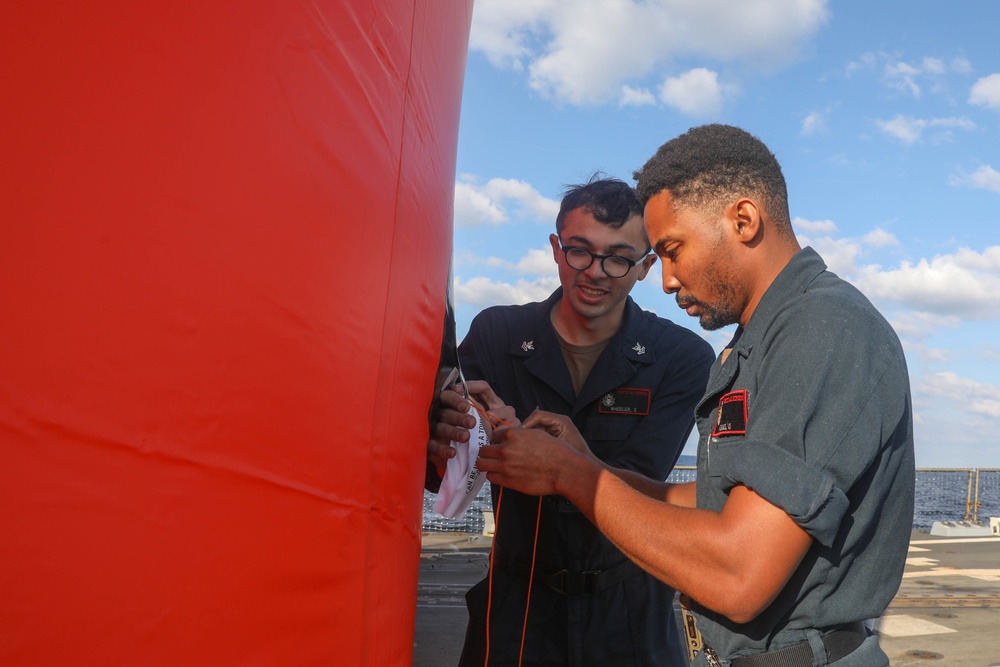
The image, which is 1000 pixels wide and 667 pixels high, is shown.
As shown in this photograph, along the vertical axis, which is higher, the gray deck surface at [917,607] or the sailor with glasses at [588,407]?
the sailor with glasses at [588,407]

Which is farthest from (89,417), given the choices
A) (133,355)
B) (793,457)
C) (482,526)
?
(482,526)

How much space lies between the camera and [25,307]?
67 centimetres

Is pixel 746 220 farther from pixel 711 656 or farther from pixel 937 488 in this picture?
pixel 937 488

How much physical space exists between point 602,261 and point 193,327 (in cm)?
212

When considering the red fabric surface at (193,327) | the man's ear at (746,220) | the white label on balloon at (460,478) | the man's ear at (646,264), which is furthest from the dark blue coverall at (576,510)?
the red fabric surface at (193,327)

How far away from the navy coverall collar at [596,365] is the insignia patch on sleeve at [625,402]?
0.12 feet

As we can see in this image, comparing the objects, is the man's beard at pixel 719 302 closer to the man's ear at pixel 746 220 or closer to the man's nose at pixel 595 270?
the man's ear at pixel 746 220

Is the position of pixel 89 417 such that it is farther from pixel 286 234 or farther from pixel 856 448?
pixel 856 448

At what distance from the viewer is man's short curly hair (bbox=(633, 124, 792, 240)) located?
6.04 feet

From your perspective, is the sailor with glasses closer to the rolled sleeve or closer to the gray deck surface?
the rolled sleeve

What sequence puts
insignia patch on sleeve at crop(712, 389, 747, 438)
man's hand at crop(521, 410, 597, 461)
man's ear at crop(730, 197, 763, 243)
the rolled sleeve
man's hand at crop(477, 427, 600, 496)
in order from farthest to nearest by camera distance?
man's hand at crop(521, 410, 597, 461) → man's hand at crop(477, 427, 600, 496) → man's ear at crop(730, 197, 763, 243) → insignia patch on sleeve at crop(712, 389, 747, 438) → the rolled sleeve

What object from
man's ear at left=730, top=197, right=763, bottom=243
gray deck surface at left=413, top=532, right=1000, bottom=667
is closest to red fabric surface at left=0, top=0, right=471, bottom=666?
man's ear at left=730, top=197, right=763, bottom=243

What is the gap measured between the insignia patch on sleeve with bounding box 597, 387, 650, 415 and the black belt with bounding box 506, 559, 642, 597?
520mm

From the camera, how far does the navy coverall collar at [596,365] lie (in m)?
2.80
